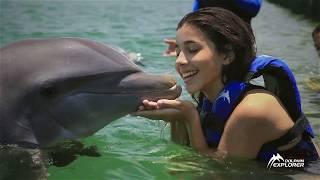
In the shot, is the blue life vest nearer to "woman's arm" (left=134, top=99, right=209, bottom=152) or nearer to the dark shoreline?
"woman's arm" (left=134, top=99, right=209, bottom=152)

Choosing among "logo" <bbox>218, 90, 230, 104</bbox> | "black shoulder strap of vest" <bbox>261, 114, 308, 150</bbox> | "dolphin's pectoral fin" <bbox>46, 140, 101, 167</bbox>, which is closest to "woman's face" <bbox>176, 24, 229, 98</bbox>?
"logo" <bbox>218, 90, 230, 104</bbox>

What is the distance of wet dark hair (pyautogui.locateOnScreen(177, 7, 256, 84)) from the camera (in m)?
3.55

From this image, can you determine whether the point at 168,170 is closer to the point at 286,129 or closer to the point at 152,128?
the point at 286,129

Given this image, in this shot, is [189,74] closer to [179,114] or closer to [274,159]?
[179,114]

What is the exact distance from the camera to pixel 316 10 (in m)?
22.5

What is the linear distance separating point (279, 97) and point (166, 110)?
0.80 metres

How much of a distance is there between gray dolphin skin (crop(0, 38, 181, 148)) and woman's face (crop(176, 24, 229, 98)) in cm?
11

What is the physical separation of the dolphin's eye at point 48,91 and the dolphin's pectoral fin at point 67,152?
0.38 meters

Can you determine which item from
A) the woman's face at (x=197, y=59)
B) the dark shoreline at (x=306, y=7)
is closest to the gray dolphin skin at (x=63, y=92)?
the woman's face at (x=197, y=59)

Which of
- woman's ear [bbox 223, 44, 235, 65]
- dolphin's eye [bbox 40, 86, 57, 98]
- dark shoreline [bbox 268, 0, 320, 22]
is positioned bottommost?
dark shoreline [bbox 268, 0, 320, 22]

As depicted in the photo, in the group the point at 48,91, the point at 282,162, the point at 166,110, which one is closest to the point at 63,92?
the point at 48,91

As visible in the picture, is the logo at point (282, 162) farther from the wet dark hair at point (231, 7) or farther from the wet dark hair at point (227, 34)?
the wet dark hair at point (231, 7)

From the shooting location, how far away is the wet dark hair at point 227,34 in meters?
3.55

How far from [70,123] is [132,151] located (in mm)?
991
